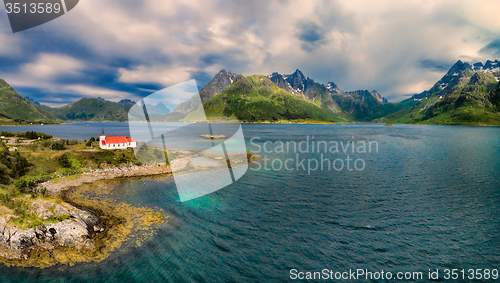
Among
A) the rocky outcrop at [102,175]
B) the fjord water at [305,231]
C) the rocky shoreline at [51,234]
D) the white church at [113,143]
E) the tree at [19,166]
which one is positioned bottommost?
the fjord water at [305,231]

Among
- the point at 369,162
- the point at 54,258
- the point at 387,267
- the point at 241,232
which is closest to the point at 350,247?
the point at 387,267

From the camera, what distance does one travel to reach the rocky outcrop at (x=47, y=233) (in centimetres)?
2003

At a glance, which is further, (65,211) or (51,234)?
(65,211)

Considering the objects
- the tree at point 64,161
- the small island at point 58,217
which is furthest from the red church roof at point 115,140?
the small island at point 58,217

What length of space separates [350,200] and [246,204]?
1777cm

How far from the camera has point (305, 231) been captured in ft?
82.2

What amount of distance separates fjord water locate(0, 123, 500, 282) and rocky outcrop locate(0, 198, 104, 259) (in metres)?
2.33

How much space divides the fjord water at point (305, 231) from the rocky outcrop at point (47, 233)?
7.66 ft

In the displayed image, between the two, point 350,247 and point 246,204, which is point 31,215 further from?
point 350,247

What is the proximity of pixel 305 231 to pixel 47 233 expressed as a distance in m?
29.3

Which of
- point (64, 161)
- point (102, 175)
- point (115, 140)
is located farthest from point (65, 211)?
point (115, 140)

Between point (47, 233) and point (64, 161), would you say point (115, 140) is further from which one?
point (47, 233)

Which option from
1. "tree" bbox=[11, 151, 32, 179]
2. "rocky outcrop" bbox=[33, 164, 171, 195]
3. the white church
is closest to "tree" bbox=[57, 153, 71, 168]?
"tree" bbox=[11, 151, 32, 179]

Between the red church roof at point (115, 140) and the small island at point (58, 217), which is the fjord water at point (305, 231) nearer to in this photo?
the small island at point (58, 217)
